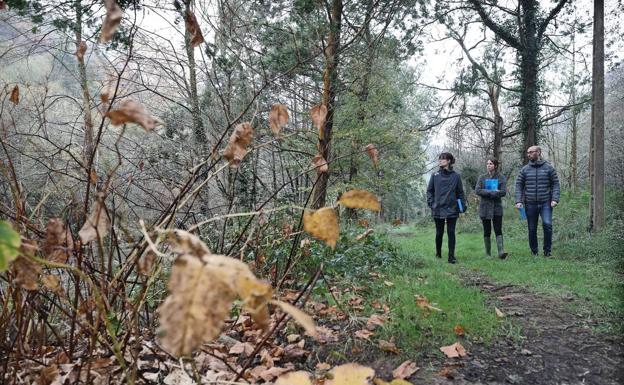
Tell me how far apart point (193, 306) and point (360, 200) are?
0.55m

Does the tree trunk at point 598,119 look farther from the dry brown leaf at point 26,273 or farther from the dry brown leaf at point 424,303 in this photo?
the dry brown leaf at point 26,273

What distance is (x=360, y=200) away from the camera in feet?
3.08

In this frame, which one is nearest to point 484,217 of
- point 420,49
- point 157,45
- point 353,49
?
point 353,49

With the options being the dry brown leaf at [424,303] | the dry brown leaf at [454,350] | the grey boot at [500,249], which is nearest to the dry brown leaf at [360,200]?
the dry brown leaf at [454,350]

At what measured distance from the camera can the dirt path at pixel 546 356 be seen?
7.68ft

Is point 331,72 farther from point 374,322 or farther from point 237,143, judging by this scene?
point 237,143

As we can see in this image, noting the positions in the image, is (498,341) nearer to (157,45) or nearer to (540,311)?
(540,311)

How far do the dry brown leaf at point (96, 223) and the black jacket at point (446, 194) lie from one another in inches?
238

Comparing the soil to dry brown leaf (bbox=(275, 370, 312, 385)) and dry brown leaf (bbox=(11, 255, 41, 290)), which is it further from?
dry brown leaf (bbox=(11, 255, 41, 290))

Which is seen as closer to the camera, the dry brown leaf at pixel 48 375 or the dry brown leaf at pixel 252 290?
the dry brown leaf at pixel 252 290

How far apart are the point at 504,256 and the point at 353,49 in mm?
4607

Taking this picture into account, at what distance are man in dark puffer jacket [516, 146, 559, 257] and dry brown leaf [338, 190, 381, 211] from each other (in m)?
6.51

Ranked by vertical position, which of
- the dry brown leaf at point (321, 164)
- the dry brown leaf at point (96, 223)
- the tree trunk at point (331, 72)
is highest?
the tree trunk at point (331, 72)

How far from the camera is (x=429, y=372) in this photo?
2346 mm
